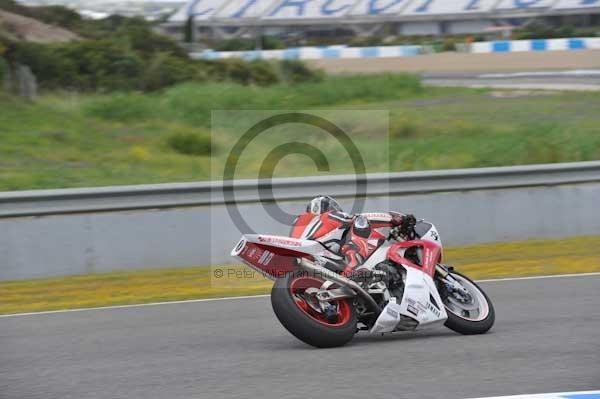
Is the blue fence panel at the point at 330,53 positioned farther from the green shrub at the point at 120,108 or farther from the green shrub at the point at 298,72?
the green shrub at the point at 120,108

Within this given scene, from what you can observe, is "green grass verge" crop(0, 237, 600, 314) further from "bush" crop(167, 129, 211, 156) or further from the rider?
"bush" crop(167, 129, 211, 156)

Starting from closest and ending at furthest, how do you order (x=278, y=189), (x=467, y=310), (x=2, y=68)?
(x=467, y=310)
(x=278, y=189)
(x=2, y=68)

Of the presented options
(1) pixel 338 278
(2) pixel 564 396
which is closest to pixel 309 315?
(1) pixel 338 278

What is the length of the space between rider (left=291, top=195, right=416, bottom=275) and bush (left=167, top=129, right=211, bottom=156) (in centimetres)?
1215

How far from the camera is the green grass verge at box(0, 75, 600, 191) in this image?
54.1 ft

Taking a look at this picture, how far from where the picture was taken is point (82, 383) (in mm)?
6035

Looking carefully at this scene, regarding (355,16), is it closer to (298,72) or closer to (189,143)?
(298,72)

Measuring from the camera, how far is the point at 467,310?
7340mm

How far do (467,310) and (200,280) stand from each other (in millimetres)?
4172

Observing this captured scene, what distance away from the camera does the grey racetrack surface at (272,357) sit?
18.8ft

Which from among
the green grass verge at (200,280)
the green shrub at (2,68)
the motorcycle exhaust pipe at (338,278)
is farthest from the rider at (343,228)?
the green shrub at (2,68)

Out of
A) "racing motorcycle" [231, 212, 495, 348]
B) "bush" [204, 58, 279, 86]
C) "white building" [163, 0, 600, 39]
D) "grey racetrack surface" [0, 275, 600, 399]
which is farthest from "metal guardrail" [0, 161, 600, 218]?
"white building" [163, 0, 600, 39]

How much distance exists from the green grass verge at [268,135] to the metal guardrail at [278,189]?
12.1 feet

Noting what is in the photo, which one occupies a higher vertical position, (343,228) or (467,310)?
(343,228)
